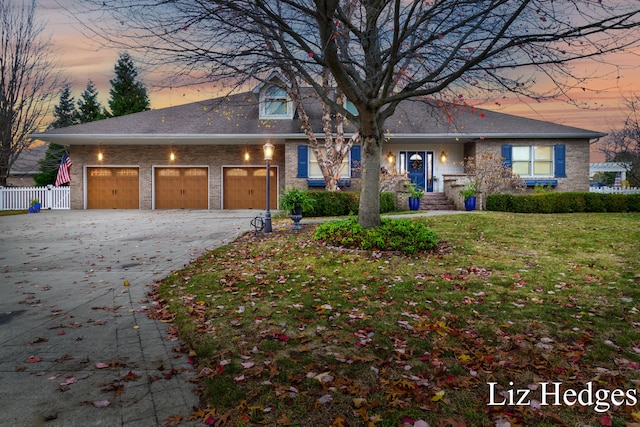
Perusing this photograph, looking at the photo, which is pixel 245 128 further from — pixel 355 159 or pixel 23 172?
pixel 23 172

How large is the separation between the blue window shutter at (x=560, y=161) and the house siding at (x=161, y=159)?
14061 mm

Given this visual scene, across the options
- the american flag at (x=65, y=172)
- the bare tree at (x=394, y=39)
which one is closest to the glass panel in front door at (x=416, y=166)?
the bare tree at (x=394, y=39)

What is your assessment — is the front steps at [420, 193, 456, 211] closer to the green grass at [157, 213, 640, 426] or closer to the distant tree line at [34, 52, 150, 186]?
the green grass at [157, 213, 640, 426]

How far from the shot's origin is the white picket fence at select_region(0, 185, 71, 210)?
21.2 m

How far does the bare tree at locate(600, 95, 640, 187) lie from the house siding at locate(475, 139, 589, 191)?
341 centimetres

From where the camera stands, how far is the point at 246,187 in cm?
2180

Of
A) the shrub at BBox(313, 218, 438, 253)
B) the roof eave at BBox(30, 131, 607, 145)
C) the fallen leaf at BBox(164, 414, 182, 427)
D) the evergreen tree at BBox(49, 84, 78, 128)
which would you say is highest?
the evergreen tree at BBox(49, 84, 78, 128)

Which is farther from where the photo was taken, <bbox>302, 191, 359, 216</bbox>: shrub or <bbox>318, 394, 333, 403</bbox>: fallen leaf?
<bbox>302, 191, 359, 216</bbox>: shrub

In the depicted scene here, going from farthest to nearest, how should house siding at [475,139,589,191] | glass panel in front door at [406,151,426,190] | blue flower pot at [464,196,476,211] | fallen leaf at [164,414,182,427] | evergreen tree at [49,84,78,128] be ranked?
evergreen tree at [49,84,78,128] < glass panel in front door at [406,151,426,190] < house siding at [475,139,589,191] < blue flower pot at [464,196,476,211] < fallen leaf at [164,414,182,427]

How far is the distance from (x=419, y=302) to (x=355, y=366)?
1.99 m

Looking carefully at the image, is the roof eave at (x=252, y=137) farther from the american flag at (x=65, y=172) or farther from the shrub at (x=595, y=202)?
the shrub at (x=595, y=202)

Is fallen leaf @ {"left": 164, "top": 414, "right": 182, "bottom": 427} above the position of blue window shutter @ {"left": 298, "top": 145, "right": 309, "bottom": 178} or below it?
below

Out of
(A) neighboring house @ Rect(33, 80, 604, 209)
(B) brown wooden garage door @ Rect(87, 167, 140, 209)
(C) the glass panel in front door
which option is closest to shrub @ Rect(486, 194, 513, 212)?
(A) neighboring house @ Rect(33, 80, 604, 209)

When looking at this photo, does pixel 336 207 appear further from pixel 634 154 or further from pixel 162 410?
pixel 634 154
